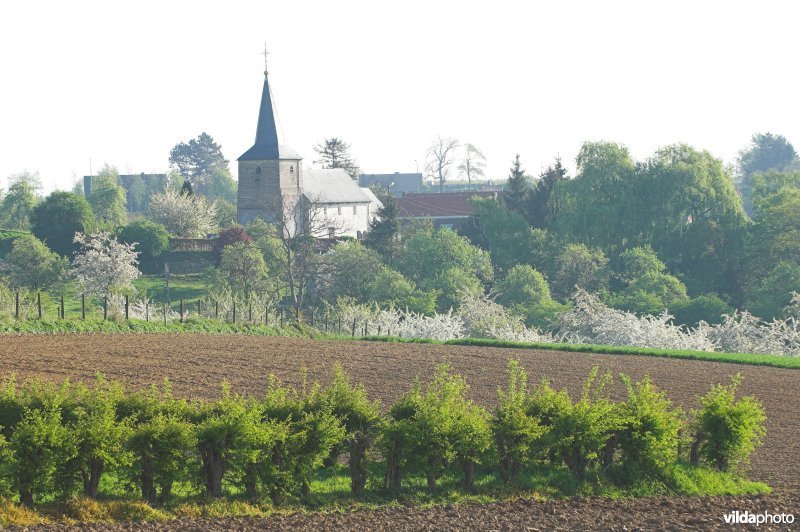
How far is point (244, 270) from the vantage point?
67812mm

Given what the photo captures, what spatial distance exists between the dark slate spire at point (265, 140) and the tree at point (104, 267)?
65.1 feet

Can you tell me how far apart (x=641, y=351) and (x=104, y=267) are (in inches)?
1592

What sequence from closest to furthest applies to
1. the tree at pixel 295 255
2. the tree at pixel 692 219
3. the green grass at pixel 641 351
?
the green grass at pixel 641 351 → the tree at pixel 295 255 → the tree at pixel 692 219

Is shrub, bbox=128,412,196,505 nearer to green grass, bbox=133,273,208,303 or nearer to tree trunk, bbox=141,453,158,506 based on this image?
tree trunk, bbox=141,453,158,506

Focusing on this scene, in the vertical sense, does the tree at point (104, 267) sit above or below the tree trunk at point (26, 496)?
above

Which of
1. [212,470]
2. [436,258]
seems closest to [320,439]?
[212,470]

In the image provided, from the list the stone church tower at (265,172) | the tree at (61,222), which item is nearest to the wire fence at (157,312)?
the tree at (61,222)

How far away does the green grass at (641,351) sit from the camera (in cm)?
3916

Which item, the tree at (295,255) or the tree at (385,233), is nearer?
the tree at (295,255)

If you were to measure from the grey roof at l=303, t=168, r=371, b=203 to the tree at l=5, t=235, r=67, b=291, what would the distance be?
30837 mm

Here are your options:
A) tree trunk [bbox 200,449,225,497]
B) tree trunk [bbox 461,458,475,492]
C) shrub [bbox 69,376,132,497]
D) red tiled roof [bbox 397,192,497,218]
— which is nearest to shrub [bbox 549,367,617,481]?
Result: tree trunk [bbox 461,458,475,492]

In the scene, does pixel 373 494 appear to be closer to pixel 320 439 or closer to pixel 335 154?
pixel 320 439

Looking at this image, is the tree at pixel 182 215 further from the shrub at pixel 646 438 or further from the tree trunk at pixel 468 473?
the tree trunk at pixel 468 473

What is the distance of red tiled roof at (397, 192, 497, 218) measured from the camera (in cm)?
11106
